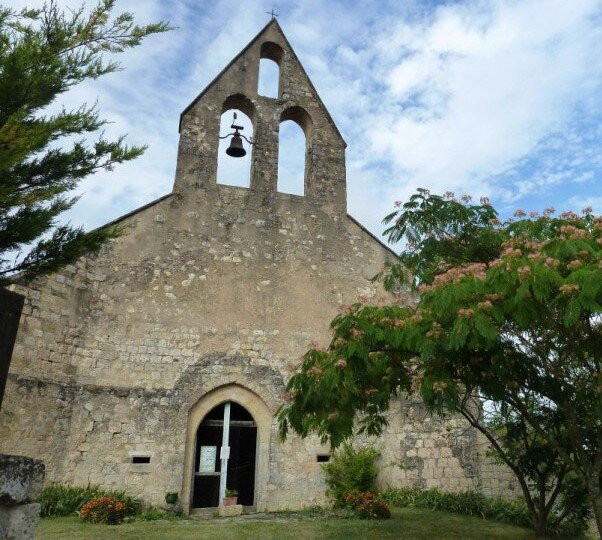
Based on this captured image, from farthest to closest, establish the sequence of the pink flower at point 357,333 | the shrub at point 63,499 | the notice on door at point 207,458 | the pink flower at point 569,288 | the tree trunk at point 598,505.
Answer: the notice on door at point 207,458
the shrub at point 63,499
the tree trunk at point 598,505
the pink flower at point 357,333
the pink flower at point 569,288

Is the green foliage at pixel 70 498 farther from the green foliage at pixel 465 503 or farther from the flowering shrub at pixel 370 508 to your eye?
the green foliage at pixel 465 503

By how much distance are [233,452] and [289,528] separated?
369cm

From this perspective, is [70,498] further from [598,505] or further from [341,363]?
[598,505]

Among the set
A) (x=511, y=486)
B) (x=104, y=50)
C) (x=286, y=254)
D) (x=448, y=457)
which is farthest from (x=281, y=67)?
(x=511, y=486)

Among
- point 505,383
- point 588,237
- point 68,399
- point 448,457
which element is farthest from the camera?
point 448,457

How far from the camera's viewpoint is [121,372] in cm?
1065

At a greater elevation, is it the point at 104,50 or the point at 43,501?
the point at 104,50

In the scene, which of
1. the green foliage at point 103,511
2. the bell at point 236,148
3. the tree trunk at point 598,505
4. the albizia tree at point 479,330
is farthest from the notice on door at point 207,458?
the tree trunk at point 598,505

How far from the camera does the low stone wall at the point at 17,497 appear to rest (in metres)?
A: 3.45

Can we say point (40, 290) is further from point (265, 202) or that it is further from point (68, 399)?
point (265, 202)

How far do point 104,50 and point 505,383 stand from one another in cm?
551

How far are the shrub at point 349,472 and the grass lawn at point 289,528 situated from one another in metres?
1.10

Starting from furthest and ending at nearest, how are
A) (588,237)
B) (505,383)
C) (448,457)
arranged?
1. (448,457)
2. (505,383)
3. (588,237)

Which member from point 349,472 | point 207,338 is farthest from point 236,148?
point 349,472
